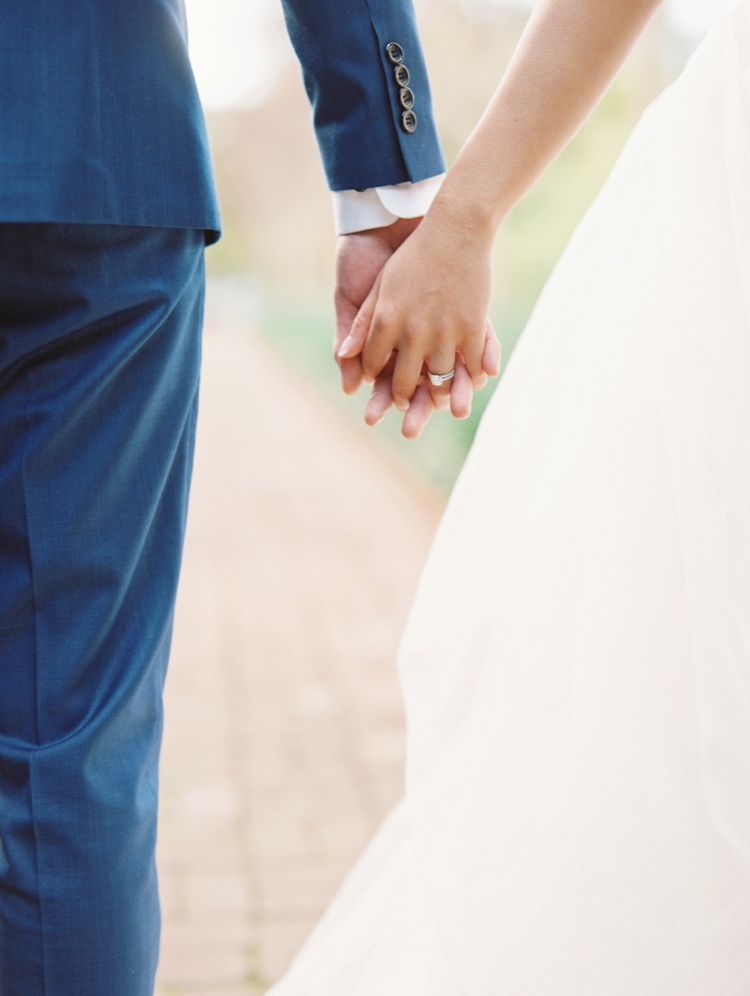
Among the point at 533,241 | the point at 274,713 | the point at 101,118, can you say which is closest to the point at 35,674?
the point at 101,118

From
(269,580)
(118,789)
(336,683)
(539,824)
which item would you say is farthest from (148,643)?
(269,580)

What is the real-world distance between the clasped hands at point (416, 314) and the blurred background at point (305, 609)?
0.19 m

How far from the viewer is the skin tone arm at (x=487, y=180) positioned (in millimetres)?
993

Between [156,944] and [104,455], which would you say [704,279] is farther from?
[156,944]

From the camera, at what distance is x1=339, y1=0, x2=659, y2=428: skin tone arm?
993 millimetres

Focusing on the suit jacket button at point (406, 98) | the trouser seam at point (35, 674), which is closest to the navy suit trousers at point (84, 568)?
the trouser seam at point (35, 674)

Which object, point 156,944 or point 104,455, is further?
point 156,944

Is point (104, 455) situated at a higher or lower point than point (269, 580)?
higher

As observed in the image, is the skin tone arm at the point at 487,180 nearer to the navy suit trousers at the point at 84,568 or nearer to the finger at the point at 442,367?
the finger at the point at 442,367

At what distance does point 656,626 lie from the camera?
0.94 metres

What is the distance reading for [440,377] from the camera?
1150 millimetres

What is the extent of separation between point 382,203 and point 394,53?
0.16 metres

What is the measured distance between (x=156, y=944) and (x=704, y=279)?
847 millimetres

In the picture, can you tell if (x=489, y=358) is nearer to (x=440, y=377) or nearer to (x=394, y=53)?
(x=440, y=377)
